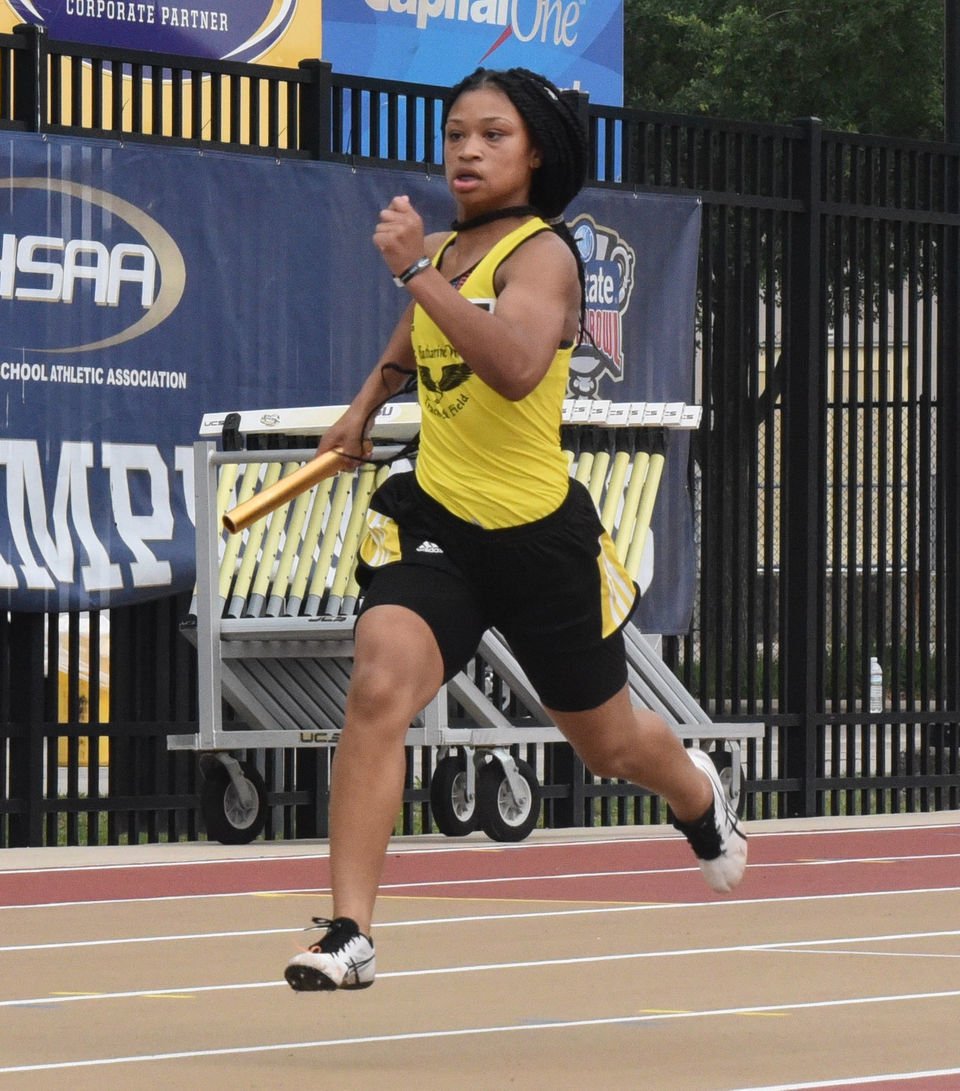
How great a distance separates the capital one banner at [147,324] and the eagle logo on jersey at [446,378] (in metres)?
5.72

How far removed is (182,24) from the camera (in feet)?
58.9

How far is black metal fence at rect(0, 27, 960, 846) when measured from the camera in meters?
A: 13.1

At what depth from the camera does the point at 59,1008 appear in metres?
6.77

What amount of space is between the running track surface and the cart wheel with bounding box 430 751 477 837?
57 cm

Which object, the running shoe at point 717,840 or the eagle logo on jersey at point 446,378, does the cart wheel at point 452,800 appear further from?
the eagle logo on jersey at point 446,378

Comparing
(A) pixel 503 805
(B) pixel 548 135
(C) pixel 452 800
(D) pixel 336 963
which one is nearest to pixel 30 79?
(C) pixel 452 800

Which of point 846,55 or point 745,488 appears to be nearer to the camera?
point 745,488

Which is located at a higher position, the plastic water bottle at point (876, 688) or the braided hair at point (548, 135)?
the braided hair at point (548, 135)

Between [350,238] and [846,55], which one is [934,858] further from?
[846,55]

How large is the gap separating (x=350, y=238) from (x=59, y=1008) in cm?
682

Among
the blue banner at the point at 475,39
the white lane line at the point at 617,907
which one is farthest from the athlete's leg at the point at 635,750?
the blue banner at the point at 475,39

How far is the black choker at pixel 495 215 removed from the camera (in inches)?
254

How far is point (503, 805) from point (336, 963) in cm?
672

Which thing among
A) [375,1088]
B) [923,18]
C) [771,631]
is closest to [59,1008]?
[375,1088]
